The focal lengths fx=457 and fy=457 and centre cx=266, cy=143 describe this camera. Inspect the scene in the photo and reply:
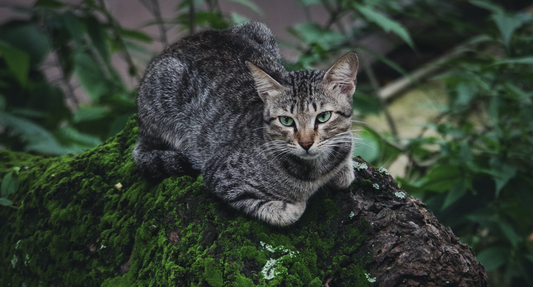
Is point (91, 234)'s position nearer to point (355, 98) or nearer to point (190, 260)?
point (190, 260)

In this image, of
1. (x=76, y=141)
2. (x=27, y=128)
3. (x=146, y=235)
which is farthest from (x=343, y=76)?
(x=27, y=128)

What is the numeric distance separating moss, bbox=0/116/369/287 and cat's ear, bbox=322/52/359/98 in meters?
0.68

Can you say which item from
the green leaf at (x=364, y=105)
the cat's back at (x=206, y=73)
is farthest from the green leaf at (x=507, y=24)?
the cat's back at (x=206, y=73)

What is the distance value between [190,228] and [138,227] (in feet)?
1.42

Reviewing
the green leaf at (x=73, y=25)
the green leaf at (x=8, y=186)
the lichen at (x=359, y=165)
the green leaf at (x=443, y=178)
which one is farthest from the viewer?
the green leaf at (x=73, y=25)

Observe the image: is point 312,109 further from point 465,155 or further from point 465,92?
point 465,92

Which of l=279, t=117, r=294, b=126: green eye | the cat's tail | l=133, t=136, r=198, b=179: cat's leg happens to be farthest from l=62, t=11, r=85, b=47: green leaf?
l=279, t=117, r=294, b=126: green eye

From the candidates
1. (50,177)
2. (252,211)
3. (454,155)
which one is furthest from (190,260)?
(454,155)

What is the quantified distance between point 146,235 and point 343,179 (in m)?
1.29

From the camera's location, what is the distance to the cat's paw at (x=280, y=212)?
2.70m

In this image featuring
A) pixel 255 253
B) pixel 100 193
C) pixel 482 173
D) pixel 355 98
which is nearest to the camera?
pixel 255 253

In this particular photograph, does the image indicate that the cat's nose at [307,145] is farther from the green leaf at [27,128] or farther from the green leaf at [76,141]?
the green leaf at [27,128]

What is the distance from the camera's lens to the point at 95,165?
134 inches

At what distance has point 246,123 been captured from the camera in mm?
3199
